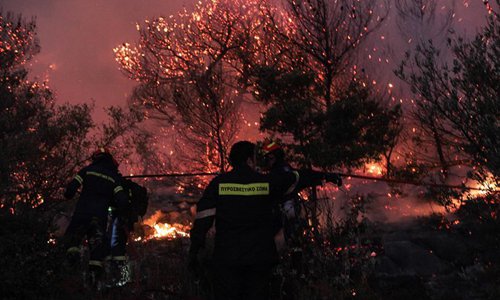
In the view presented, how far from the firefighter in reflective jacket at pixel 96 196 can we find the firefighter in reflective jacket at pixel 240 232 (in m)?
3.16

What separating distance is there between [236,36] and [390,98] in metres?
7.74

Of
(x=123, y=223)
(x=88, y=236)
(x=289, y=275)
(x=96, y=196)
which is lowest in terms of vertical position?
(x=289, y=275)

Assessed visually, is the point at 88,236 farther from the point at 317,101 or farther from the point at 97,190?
the point at 317,101

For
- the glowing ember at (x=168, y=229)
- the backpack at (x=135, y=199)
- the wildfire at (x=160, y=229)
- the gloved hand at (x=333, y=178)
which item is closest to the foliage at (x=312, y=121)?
the wildfire at (x=160, y=229)

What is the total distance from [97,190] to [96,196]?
0.29 feet

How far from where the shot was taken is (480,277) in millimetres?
10344

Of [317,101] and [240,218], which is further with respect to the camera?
[317,101]

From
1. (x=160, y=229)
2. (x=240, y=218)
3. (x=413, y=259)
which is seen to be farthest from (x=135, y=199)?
(x=160, y=229)

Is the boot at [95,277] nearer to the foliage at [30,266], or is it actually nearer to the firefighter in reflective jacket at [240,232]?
the foliage at [30,266]

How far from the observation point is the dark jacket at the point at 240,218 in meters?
4.39

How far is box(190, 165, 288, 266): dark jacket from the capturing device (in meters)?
4.39

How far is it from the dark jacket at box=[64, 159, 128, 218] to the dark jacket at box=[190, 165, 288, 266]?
10.5 ft

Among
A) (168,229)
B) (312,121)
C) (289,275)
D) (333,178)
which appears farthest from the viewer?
(168,229)

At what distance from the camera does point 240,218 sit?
14.6ft
